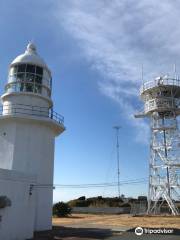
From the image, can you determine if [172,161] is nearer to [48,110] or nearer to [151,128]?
[151,128]

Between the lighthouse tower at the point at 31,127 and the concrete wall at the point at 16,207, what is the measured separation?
345 cm

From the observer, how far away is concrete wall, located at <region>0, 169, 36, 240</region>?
65.5ft

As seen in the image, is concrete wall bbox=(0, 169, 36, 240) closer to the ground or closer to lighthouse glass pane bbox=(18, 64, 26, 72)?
the ground

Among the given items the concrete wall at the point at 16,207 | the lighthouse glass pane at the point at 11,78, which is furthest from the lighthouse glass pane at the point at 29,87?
the concrete wall at the point at 16,207

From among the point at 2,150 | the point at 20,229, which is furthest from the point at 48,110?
the point at 20,229

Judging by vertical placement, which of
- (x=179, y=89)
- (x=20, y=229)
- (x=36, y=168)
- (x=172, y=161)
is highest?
(x=179, y=89)

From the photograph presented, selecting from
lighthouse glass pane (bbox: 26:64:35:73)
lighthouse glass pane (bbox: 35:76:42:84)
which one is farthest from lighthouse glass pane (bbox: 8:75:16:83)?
lighthouse glass pane (bbox: 35:76:42:84)

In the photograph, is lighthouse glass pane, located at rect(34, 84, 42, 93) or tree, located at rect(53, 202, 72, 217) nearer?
lighthouse glass pane, located at rect(34, 84, 42, 93)

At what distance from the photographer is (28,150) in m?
26.1

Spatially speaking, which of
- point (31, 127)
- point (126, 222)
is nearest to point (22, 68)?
point (31, 127)

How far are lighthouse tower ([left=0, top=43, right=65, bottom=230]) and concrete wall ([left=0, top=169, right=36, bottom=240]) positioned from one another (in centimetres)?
345

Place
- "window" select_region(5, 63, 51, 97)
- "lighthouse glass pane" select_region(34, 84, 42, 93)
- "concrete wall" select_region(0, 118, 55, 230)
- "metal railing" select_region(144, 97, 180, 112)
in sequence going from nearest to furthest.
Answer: "concrete wall" select_region(0, 118, 55, 230) → "window" select_region(5, 63, 51, 97) → "lighthouse glass pane" select_region(34, 84, 42, 93) → "metal railing" select_region(144, 97, 180, 112)

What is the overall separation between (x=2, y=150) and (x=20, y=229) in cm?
730

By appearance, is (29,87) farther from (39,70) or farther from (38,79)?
(39,70)
